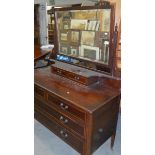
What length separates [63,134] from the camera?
164cm

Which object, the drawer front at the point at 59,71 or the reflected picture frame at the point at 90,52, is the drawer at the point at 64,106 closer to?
the drawer front at the point at 59,71

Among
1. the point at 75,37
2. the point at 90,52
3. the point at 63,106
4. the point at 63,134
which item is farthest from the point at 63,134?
the point at 75,37

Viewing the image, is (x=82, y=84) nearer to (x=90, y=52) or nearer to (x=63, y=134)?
(x=90, y=52)

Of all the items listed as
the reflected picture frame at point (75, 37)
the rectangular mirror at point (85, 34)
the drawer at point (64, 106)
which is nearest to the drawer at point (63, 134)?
the drawer at point (64, 106)

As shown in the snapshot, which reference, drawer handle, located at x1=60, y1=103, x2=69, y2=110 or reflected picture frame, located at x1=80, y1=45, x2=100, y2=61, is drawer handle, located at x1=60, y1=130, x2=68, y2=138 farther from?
reflected picture frame, located at x1=80, y1=45, x2=100, y2=61

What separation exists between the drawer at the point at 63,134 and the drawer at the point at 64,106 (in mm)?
207

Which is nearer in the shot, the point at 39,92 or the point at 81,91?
the point at 81,91

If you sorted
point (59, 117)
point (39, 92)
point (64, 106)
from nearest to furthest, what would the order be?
point (64, 106)
point (59, 117)
point (39, 92)

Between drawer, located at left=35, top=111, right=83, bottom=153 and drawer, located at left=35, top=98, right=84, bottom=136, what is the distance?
68mm

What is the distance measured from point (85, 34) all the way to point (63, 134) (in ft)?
2.86

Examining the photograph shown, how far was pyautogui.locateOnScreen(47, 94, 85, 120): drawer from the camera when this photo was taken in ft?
4.50

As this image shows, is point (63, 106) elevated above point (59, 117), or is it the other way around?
point (63, 106)

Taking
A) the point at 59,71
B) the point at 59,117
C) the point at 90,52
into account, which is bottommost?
the point at 59,117

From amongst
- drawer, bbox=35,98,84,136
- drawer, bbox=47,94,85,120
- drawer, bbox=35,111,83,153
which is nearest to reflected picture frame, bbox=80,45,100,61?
drawer, bbox=47,94,85,120
